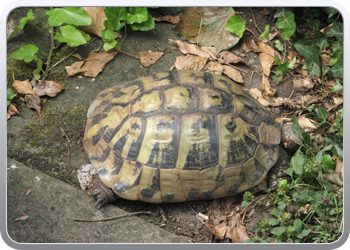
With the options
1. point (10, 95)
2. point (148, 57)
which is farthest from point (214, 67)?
point (10, 95)

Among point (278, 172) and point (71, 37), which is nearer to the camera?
point (278, 172)

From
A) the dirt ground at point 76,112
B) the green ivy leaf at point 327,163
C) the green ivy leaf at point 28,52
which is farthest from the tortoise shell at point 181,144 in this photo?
the green ivy leaf at point 28,52

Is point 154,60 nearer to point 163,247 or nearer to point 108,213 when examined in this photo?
point 108,213

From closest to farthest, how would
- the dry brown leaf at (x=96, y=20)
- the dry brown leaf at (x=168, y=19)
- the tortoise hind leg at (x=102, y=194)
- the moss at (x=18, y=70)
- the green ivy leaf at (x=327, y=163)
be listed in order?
the green ivy leaf at (x=327, y=163) → the tortoise hind leg at (x=102, y=194) → the moss at (x=18, y=70) → the dry brown leaf at (x=96, y=20) → the dry brown leaf at (x=168, y=19)

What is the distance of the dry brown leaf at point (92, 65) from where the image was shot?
3760mm

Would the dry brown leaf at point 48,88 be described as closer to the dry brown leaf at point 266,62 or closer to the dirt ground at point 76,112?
the dirt ground at point 76,112

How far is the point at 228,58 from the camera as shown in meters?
3.96

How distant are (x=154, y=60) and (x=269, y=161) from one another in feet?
5.00

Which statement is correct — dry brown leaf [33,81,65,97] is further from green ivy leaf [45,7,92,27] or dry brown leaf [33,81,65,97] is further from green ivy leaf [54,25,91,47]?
green ivy leaf [45,7,92,27]

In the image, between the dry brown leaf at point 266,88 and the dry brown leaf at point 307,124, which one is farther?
the dry brown leaf at point 266,88

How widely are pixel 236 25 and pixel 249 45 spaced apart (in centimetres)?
28

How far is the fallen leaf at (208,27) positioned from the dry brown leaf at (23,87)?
63.0 inches

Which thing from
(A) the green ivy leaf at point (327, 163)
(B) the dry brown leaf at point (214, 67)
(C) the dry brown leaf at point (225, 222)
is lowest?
(C) the dry brown leaf at point (225, 222)

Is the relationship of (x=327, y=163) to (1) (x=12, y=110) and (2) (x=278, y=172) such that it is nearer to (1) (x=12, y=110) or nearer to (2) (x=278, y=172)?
(2) (x=278, y=172)
